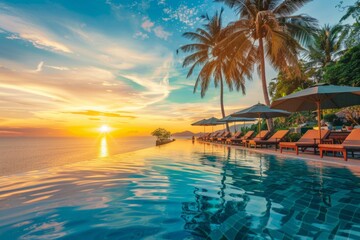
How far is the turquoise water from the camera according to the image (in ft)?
6.98

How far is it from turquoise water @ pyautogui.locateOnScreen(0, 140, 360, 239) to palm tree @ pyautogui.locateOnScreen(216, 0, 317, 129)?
10.2 m

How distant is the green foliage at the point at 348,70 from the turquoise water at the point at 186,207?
14.9 metres

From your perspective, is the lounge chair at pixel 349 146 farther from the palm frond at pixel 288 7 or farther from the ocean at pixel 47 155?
the palm frond at pixel 288 7

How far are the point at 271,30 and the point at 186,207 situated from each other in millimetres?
13292

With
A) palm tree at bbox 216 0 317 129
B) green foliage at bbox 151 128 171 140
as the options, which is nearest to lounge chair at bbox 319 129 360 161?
palm tree at bbox 216 0 317 129

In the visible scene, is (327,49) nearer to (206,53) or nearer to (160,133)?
(206,53)

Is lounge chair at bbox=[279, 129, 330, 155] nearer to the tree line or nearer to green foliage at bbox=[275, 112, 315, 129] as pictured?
the tree line

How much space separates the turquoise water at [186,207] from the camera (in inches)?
83.8

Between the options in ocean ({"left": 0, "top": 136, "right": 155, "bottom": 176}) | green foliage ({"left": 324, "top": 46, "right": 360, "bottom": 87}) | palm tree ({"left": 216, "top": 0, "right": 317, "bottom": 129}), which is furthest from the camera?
green foliage ({"left": 324, "top": 46, "right": 360, "bottom": 87})

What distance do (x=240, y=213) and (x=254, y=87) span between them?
23572 mm

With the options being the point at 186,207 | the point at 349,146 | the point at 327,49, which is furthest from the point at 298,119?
the point at 186,207

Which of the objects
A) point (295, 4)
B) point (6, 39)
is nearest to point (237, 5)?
point (295, 4)

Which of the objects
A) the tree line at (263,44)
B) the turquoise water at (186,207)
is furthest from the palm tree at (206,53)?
the turquoise water at (186,207)

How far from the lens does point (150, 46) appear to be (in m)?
13.0
